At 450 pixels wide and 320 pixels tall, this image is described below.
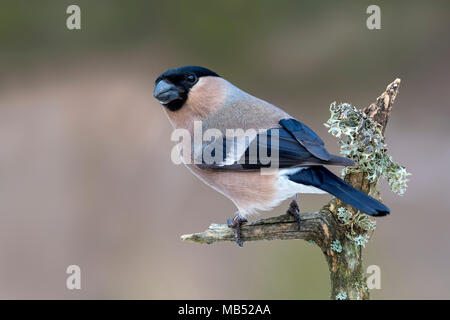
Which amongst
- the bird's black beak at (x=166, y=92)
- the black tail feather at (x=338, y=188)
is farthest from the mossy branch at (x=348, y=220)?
the bird's black beak at (x=166, y=92)

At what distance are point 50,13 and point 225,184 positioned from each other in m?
1.84

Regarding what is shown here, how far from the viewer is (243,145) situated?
1290 mm

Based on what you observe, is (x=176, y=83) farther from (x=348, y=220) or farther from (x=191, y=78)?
(x=348, y=220)

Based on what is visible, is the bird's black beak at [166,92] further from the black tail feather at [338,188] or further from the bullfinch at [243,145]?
the black tail feather at [338,188]

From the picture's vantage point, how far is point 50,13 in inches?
107

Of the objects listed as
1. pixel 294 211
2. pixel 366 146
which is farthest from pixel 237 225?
pixel 366 146

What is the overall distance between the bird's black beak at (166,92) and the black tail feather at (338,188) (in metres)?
0.36

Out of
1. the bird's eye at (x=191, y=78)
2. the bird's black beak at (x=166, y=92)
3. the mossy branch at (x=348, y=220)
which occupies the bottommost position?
the mossy branch at (x=348, y=220)

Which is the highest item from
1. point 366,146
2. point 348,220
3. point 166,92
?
point 166,92

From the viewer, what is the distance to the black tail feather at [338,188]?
1.12 metres

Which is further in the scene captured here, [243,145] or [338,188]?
[243,145]

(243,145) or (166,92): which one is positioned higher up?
(166,92)

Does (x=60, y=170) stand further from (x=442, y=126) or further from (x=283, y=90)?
(x=442, y=126)

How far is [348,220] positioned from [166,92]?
0.55m
